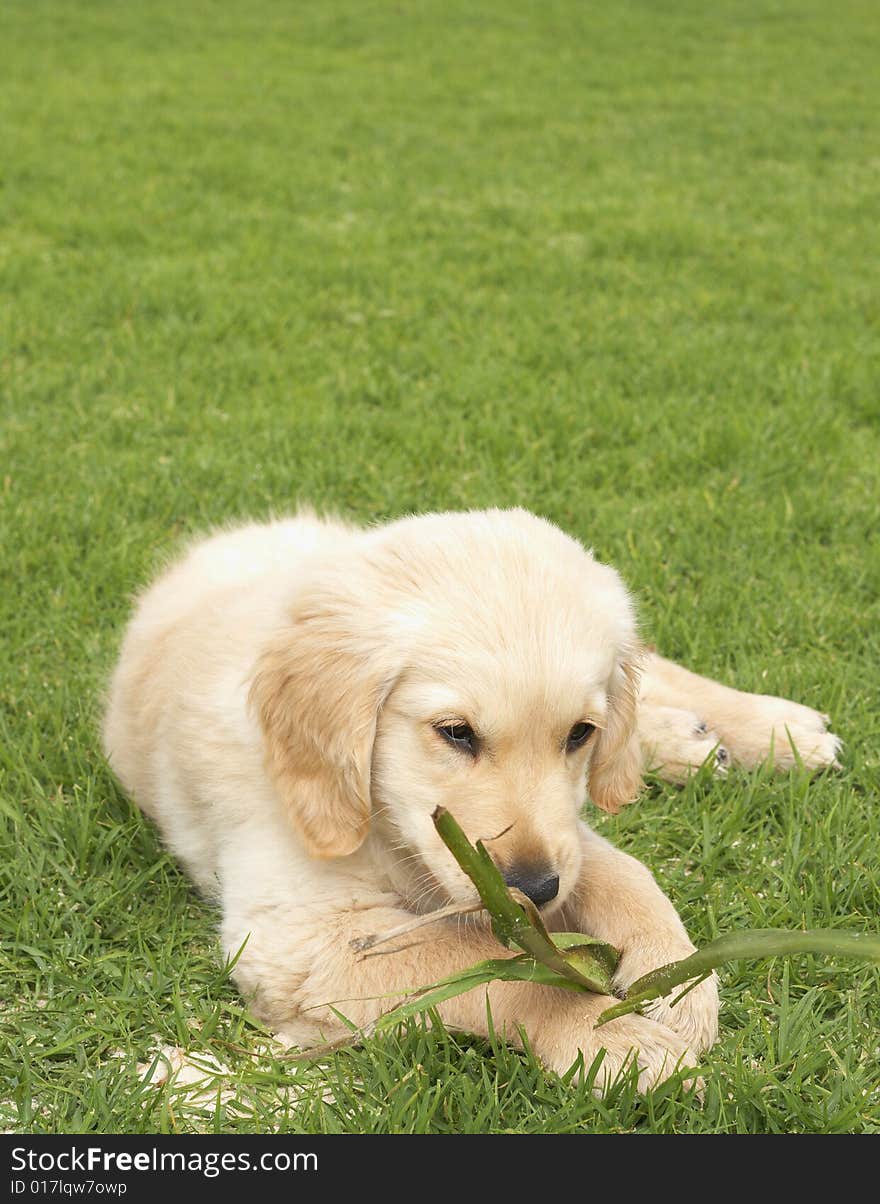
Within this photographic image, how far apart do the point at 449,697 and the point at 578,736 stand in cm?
30

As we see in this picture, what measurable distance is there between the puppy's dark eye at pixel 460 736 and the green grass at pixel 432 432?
54 cm

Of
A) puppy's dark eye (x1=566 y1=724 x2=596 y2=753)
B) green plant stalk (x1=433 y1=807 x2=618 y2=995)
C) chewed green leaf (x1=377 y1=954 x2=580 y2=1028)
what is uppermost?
puppy's dark eye (x1=566 y1=724 x2=596 y2=753)

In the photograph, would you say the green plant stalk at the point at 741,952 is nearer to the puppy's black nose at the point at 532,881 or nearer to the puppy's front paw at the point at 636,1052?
the puppy's front paw at the point at 636,1052

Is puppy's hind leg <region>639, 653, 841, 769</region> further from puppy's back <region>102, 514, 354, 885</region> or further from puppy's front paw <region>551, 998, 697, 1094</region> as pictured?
puppy's front paw <region>551, 998, 697, 1094</region>

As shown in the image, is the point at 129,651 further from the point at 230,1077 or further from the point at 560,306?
the point at 560,306

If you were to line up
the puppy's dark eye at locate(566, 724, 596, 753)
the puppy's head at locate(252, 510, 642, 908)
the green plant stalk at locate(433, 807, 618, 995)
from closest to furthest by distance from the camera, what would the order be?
1. the green plant stalk at locate(433, 807, 618, 995)
2. the puppy's head at locate(252, 510, 642, 908)
3. the puppy's dark eye at locate(566, 724, 596, 753)

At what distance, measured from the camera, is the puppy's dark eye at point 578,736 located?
235cm

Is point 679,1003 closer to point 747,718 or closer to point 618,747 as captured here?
point 618,747

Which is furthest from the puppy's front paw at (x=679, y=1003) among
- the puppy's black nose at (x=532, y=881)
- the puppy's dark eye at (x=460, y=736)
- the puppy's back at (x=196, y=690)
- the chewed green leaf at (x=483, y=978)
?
the puppy's back at (x=196, y=690)

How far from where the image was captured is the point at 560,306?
22.1 ft

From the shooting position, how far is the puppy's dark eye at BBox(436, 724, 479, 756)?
7.41ft

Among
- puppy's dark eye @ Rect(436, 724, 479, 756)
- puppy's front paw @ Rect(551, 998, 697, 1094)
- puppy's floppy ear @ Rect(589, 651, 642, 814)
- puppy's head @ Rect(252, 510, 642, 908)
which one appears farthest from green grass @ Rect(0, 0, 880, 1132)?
puppy's dark eye @ Rect(436, 724, 479, 756)

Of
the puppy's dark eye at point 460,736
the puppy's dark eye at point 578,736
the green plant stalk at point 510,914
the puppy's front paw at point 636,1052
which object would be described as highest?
the puppy's dark eye at point 460,736

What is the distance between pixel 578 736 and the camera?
238 cm
